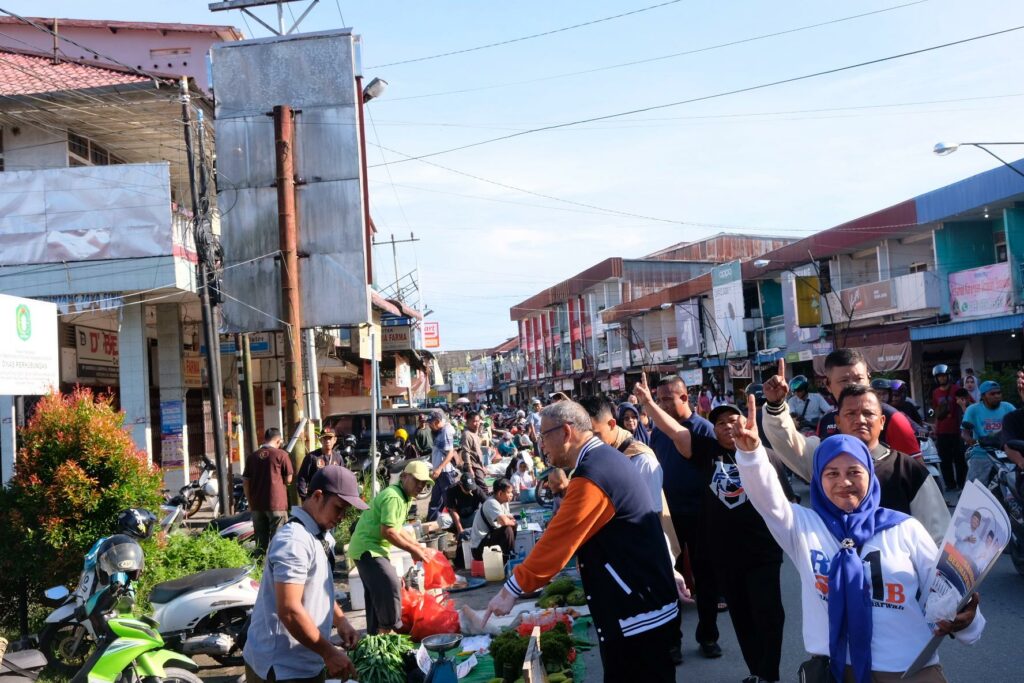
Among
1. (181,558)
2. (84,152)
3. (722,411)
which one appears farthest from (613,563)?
(84,152)

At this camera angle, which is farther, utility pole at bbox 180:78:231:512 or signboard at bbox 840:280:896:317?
signboard at bbox 840:280:896:317

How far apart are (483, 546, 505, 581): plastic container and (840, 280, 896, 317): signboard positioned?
2018 cm

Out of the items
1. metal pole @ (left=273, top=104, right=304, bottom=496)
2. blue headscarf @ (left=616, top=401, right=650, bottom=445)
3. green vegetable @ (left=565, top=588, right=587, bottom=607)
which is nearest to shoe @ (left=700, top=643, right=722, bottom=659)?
green vegetable @ (left=565, top=588, right=587, bottom=607)

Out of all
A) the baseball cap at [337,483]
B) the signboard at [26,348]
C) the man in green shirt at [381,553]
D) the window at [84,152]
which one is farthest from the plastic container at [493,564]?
the window at [84,152]

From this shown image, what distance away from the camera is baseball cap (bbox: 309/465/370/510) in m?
4.03

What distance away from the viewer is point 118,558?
21.9 feet

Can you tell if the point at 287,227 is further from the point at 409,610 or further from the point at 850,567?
the point at 850,567

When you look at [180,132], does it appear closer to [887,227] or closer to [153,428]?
[153,428]

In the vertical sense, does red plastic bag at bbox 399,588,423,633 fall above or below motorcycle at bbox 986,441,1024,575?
below

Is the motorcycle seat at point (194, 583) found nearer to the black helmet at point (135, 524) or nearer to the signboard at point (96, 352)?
the black helmet at point (135, 524)

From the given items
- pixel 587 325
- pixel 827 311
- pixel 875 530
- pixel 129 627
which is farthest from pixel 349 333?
pixel 587 325

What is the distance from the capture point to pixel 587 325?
216ft

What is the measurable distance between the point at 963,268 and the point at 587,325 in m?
41.1

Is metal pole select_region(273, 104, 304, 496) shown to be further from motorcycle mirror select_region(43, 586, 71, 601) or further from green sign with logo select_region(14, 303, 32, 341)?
motorcycle mirror select_region(43, 586, 71, 601)
